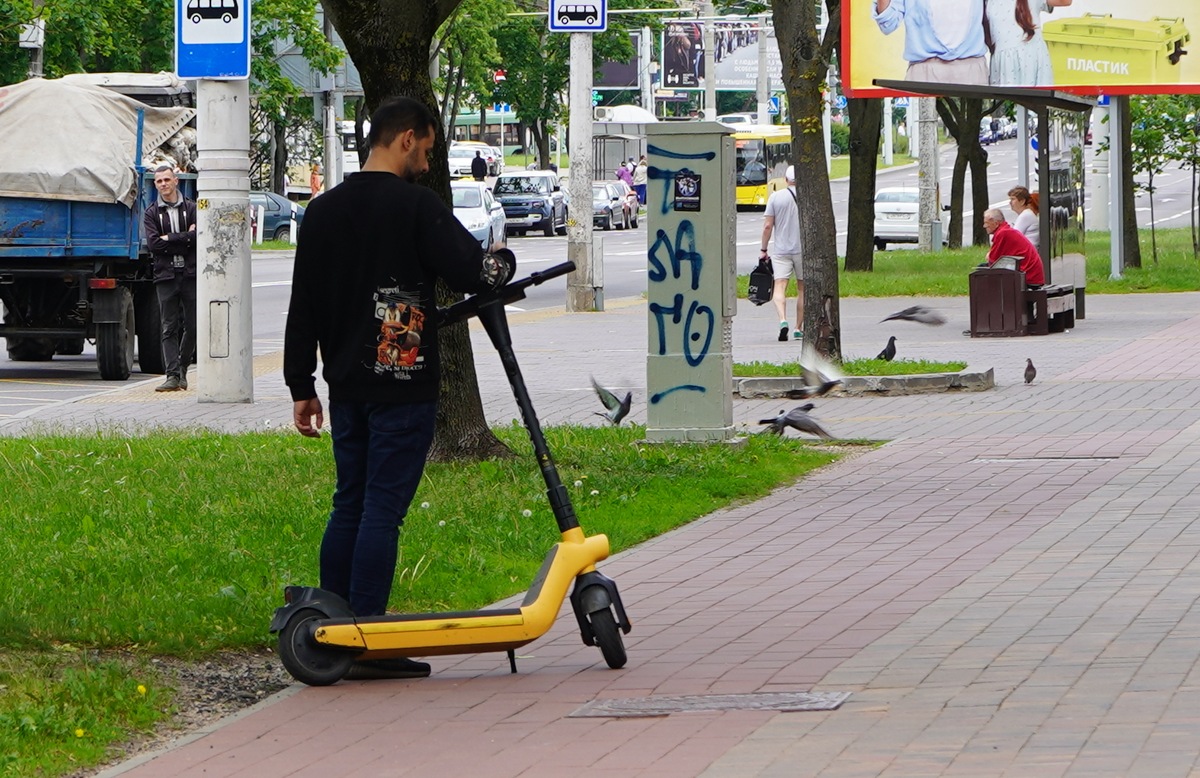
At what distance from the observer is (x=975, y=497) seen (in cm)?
1007

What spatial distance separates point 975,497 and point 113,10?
29835mm

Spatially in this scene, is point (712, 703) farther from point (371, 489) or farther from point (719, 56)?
point (719, 56)

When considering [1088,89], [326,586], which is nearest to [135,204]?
[326,586]

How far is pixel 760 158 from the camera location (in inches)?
2601

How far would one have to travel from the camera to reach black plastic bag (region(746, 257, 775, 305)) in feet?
68.3

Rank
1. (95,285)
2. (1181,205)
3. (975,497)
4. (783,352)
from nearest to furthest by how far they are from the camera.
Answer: (975,497) → (95,285) → (783,352) → (1181,205)

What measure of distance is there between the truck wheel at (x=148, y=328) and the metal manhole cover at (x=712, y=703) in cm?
1352

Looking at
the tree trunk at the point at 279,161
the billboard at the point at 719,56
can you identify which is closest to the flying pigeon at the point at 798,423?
the tree trunk at the point at 279,161

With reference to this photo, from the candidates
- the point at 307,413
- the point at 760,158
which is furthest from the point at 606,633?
the point at 760,158

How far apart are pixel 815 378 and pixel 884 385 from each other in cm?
169

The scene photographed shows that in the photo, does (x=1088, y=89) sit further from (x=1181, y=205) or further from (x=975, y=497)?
(x=1181, y=205)

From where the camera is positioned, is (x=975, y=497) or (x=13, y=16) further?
(x=13, y=16)

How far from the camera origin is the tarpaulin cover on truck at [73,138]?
1811 cm

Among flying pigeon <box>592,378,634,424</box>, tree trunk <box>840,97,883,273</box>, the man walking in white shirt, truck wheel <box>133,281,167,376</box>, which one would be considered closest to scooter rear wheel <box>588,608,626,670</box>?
flying pigeon <box>592,378,634,424</box>
